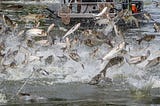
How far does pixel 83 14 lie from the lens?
3331 centimetres

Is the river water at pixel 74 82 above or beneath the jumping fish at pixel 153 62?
beneath

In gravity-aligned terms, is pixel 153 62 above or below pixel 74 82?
above

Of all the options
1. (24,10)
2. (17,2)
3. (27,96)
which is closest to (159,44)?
(27,96)

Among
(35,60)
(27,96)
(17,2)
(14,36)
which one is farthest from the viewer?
(17,2)

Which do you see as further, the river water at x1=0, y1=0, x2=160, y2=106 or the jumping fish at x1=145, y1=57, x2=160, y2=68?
the jumping fish at x1=145, y1=57, x2=160, y2=68

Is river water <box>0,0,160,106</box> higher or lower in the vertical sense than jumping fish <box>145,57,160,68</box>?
lower

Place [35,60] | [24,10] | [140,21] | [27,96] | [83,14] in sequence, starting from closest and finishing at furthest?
[27,96], [35,60], [83,14], [140,21], [24,10]

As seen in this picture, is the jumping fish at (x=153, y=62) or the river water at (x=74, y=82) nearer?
the river water at (x=74, y=82)

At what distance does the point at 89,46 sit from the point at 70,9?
37.7 ft

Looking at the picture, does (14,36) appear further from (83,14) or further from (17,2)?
(17,2)

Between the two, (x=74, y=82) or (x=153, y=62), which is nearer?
(x=74, y=82)

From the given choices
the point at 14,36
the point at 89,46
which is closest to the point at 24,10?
the point at 14,36

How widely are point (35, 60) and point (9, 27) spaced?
4.93 meters

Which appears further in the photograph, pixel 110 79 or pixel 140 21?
pixel 140 21
